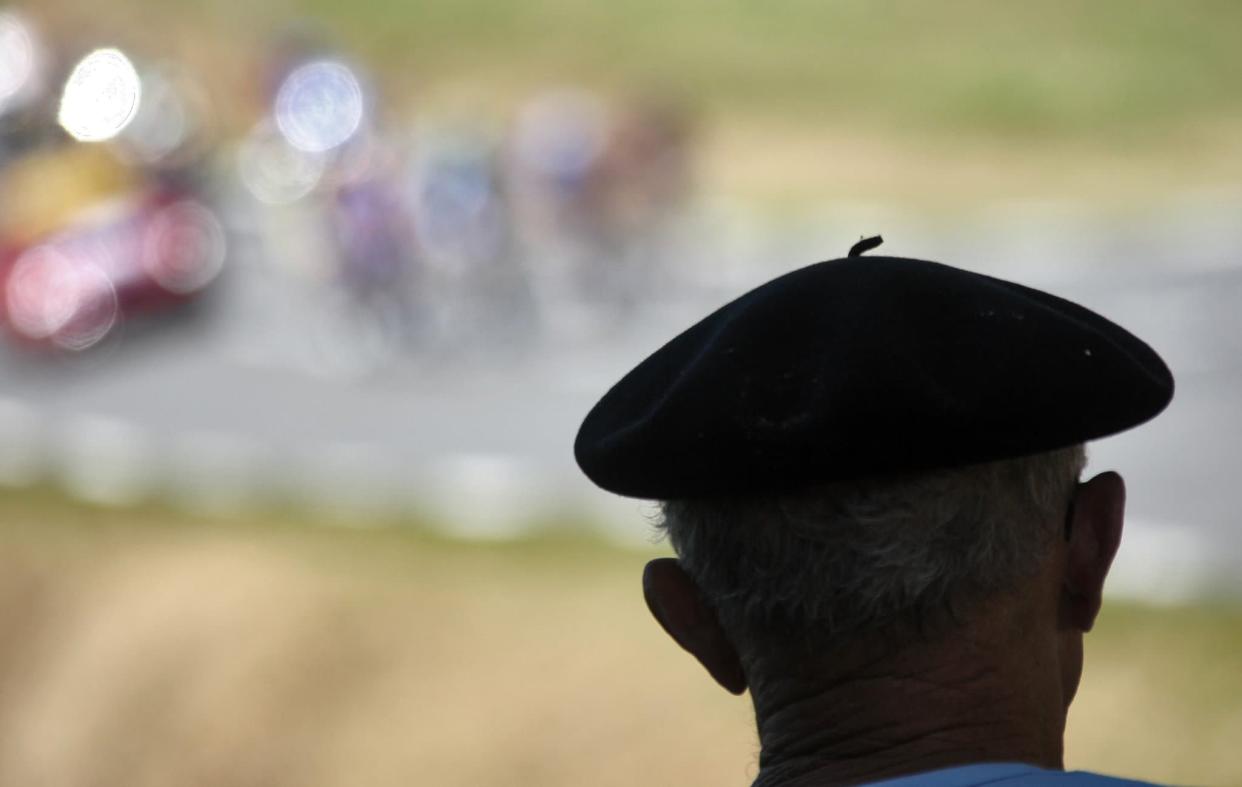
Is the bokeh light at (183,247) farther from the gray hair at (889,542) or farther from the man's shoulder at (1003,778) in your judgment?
the man's shoulder at (1003,778)

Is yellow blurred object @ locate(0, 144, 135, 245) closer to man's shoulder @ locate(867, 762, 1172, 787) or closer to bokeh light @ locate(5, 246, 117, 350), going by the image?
bokeh light @ locate(5, 246, 117, 350)

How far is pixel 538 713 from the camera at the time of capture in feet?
33.6

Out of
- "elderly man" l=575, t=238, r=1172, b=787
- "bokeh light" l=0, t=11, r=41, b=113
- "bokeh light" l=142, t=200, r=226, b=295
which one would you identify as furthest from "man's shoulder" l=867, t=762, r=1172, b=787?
"bokeh light" l=0, t=11, r=41, b=113

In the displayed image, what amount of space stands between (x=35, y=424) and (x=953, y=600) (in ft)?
48.8

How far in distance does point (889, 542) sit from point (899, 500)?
4cm

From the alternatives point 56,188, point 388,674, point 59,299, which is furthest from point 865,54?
point 388,674

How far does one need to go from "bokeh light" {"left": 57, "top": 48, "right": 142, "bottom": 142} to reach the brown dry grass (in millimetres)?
7112

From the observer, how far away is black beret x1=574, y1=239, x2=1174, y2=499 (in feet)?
5.02

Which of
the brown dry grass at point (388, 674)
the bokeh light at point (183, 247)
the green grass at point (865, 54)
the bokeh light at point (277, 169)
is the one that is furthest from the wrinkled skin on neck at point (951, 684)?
the green grass at point (865, 54)

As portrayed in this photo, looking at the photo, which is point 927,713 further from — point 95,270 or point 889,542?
point 95,270

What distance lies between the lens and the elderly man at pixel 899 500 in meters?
1.55

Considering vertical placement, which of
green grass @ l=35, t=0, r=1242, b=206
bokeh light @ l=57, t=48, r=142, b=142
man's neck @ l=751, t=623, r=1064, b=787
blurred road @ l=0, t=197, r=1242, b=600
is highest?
green grass @ l=35, t=0, r=1242, b=206

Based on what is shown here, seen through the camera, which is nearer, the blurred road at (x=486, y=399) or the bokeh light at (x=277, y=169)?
the blurred road at (x=486, y=399)

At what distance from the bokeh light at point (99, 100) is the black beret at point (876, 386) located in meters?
17.6
